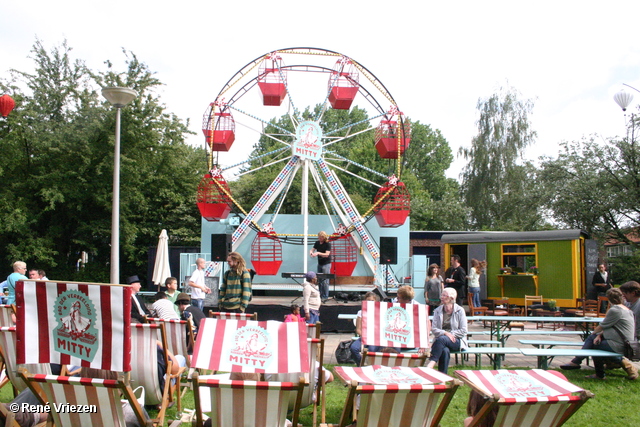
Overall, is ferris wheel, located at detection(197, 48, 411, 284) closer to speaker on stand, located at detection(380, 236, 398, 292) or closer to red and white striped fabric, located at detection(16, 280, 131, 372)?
speaker on stand, located at detection(380, 236, 398, 292)

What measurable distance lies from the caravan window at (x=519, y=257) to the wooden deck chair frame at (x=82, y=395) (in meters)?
14.3

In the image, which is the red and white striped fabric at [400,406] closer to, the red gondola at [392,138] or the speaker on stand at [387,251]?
the speaker on stand at [387,251]

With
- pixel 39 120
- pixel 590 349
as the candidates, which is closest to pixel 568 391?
pixel 590 349

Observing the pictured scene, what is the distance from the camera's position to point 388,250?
1389 centimetres

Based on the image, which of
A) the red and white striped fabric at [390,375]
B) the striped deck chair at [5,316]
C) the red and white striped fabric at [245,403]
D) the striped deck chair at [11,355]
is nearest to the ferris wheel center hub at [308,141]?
the striped deck chair at [5,316]

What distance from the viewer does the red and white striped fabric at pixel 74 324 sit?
3133 millimetres

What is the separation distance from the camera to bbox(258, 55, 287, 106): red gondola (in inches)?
659

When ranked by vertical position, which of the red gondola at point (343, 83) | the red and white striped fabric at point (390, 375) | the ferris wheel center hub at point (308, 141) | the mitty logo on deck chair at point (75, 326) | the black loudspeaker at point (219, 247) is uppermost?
the red gondola at point (343, 83)

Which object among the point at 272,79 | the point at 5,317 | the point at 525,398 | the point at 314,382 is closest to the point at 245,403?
the point at 525,398

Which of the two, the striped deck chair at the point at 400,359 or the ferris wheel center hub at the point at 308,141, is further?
the ferris wheel center hub at the point at 308,141

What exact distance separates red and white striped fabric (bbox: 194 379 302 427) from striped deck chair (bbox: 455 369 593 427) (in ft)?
3.36

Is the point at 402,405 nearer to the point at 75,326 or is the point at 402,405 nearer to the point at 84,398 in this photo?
the point at 84,398

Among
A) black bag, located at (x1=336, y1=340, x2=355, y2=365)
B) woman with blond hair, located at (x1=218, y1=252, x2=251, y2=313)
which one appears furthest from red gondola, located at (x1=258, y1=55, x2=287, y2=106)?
black bag, located at (x1=336, y1=340, x2=355, y2=365)

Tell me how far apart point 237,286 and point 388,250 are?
6.81 m
